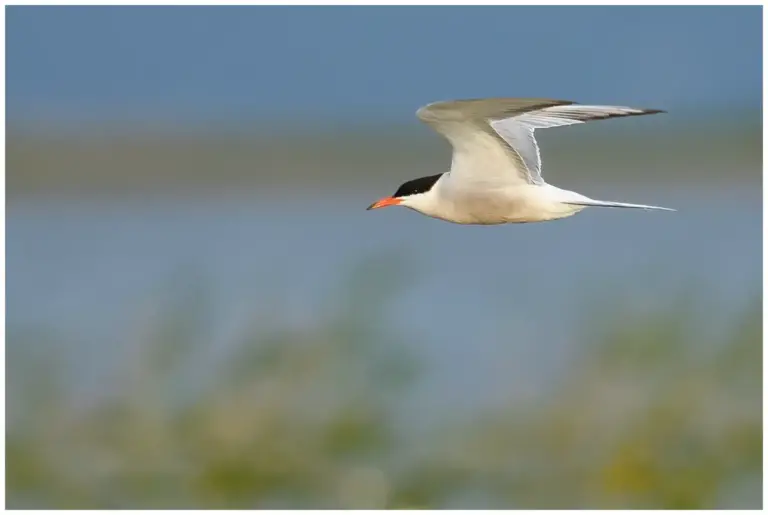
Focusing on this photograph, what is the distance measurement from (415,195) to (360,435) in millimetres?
1001

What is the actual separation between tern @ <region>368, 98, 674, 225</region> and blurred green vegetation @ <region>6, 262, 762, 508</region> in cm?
64

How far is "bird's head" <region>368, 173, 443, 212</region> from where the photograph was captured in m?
5.39

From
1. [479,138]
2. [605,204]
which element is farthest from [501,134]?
[605,204]

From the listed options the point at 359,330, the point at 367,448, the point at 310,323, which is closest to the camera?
the point at 359,330

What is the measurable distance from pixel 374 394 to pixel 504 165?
98 centimetres

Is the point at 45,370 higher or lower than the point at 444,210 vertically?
lower

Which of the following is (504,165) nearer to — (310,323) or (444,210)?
(444,210)

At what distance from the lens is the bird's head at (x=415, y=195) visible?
5395mm

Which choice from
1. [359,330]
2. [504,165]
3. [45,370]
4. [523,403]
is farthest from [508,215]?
[45,370]

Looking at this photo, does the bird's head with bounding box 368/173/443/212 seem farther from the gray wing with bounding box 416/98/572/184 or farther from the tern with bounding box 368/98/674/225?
the gray wing with bounding box 416/98/572/184

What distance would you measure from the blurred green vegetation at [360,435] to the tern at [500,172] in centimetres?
64

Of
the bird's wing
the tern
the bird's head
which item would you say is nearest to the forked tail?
the tern

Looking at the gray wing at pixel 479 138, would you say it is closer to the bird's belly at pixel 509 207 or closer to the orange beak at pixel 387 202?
the bird's belly at pixel 509 207

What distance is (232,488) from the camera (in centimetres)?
564
